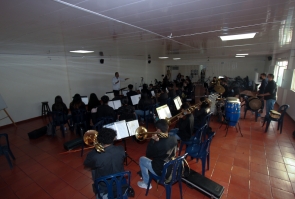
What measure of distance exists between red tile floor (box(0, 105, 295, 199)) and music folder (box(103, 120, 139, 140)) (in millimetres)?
839

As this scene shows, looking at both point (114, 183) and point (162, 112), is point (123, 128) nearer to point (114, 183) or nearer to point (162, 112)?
point (114, 183)

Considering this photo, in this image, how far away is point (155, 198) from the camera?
2.47 meters

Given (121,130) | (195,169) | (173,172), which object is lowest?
(195,169)

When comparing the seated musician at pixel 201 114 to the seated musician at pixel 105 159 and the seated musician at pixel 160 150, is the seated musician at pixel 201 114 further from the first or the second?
the seated musician at pixel 105 159

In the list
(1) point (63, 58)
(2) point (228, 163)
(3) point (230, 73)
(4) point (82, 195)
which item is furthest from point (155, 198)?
(3) point (230, 73)

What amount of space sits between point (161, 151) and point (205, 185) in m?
0.95

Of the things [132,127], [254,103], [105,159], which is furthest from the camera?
[254,103]

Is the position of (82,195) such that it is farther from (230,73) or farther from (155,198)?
(230,73)

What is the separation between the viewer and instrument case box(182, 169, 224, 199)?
2260 millimetres

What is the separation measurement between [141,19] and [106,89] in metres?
7.99

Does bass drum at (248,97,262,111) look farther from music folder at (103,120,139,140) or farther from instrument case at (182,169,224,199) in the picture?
music folder at (103,120,139,140)

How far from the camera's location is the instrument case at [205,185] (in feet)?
7.41

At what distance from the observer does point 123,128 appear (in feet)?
9.70

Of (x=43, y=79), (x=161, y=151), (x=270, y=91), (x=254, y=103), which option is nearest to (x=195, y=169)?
(x=161, y=151)
